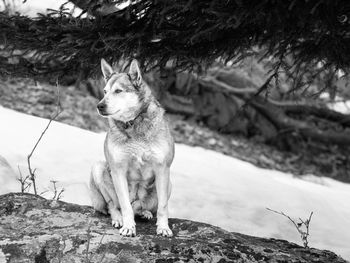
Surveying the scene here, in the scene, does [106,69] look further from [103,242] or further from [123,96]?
[103,242]

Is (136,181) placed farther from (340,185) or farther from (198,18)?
(340,185)

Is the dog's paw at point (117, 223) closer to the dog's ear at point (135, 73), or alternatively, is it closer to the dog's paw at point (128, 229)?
the dog's paw at point (128, 229)

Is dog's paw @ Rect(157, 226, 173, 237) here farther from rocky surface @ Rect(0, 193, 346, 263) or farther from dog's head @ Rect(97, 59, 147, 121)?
dog's head @ Rect(97, 59, 147, 121)

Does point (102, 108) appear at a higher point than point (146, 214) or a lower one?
higher

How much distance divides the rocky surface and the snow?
2.72 m

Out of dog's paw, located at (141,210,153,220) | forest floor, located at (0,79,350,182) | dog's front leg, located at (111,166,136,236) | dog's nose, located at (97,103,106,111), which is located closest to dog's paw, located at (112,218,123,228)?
dog's front leg, located at (111,166,136,236)

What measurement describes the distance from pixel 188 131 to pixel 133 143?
944cm

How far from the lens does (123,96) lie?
4332mm

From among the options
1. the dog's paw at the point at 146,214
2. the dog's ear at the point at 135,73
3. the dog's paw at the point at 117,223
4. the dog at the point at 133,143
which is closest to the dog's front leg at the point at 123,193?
the dog at the point at 133,143

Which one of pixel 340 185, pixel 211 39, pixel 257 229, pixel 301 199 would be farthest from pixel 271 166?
pixel 211 39

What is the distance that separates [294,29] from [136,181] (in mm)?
2090

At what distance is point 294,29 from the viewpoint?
14.1ft

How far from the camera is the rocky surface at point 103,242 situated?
155 inches

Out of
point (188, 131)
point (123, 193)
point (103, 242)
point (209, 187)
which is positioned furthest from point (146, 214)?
point (188, 131)
